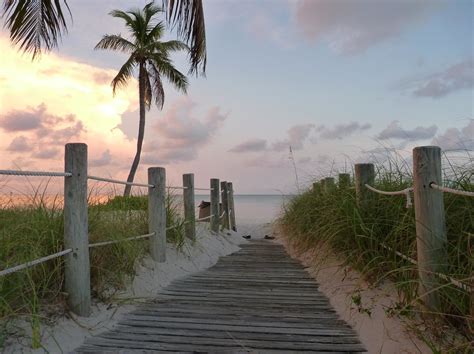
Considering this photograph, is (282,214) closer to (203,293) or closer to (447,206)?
(203,293)

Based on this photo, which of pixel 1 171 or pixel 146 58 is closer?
pixel 1 171

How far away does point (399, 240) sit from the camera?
10.8ft

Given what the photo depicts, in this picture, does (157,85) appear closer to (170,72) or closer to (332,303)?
(170,72)

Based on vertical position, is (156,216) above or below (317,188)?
below

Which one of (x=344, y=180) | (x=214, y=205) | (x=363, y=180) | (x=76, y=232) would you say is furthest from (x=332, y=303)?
(x=214, y=205)

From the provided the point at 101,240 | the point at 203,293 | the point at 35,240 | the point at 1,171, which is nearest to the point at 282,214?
the point at 203,293

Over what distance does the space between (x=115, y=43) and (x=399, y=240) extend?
1651cm

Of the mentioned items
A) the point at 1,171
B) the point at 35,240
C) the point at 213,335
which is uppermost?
the point at 1,171

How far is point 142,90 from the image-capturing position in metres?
17.5

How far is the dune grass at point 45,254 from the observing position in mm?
2576

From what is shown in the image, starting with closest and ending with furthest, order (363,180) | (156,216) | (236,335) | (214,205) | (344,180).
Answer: (236,335), (363,180), (156,216), (344,180), (214,205)

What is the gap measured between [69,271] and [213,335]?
114 cm

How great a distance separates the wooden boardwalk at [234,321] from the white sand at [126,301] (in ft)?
0.33

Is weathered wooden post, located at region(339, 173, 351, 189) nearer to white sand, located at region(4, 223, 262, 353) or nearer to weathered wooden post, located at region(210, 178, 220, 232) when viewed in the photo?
white sand, located at region(4, 223, 262, 353)
